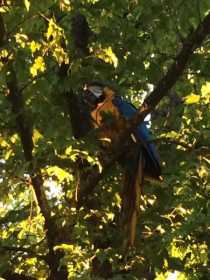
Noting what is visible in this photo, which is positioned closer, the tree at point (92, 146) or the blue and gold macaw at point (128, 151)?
the tree at point (92, 146)

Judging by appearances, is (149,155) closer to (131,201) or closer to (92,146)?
(131,201)

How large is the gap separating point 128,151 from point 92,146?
69 centimetres

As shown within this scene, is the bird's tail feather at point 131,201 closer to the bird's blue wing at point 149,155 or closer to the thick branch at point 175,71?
the bird's blue wing at point 149,155

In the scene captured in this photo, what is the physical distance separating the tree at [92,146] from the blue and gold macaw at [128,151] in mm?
189

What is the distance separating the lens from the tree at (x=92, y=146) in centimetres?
509

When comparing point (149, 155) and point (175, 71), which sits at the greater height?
point (175, 71)

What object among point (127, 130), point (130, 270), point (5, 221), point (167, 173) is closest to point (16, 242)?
point (5, 221)

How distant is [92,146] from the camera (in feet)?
17.3

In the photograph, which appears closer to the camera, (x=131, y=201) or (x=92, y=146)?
(x=92, y=146)

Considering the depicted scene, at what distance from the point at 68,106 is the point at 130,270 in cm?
209

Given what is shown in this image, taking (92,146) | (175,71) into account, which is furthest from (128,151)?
(175,71)

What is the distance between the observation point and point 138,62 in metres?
6.90

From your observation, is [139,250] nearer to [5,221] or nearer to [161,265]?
[161,265]

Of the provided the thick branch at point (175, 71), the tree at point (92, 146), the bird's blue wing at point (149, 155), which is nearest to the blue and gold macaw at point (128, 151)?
the bird's blue wing at point (149, 155)
